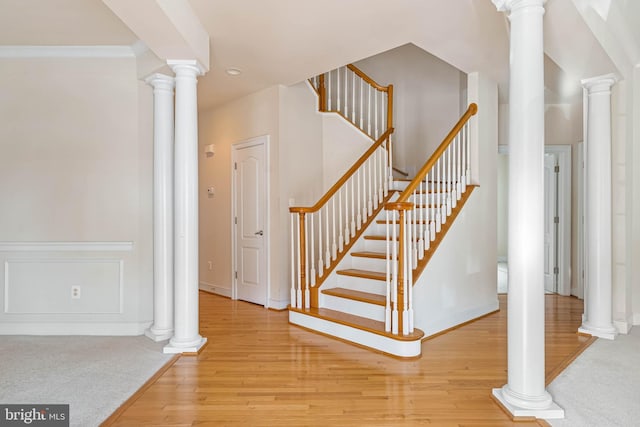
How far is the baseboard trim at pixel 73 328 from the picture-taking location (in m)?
3.73

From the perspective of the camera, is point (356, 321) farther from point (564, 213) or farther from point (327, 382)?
point (564, 213)

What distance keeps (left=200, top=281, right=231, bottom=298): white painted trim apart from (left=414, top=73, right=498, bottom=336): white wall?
9.48 ft

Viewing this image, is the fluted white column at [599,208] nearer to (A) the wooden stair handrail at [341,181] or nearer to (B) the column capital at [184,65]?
(A) the wooden stair handrail at [341,181]

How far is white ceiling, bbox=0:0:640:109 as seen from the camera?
9.41ft

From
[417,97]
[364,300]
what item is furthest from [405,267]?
[417,97]

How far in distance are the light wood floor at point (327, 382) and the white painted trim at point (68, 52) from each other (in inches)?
107

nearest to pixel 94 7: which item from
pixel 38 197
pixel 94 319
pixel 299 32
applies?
pixel 299 32

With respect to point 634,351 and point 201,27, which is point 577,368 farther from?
point 201,27

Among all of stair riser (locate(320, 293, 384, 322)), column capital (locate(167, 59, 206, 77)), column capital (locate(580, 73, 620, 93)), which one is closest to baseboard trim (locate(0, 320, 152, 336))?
stair riser (locate(320, 293, 384, 322))

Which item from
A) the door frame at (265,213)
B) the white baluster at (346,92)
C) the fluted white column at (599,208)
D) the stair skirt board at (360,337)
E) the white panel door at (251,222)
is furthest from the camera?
the white baluster at (346,92)

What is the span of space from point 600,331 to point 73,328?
15.6 feet

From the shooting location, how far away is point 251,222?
5141 millimetres

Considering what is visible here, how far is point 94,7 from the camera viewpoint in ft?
9.96

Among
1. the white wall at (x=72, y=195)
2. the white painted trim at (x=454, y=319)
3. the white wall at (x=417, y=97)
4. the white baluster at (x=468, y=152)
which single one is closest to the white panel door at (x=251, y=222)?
the white wall at (x=72, y=195)
